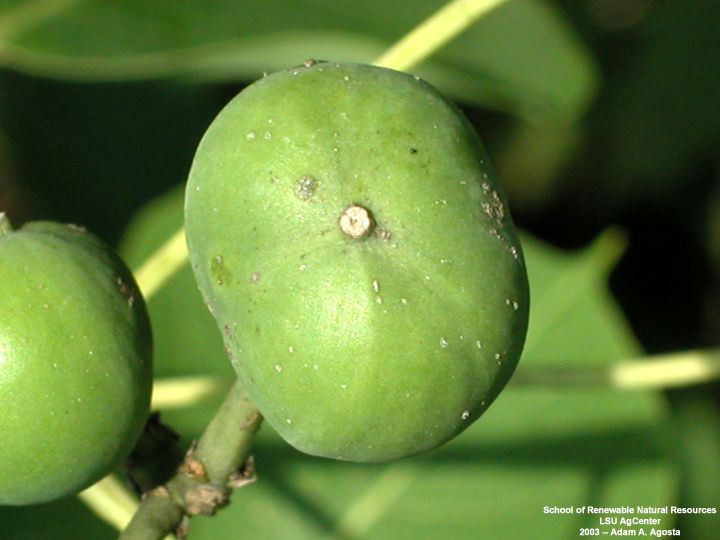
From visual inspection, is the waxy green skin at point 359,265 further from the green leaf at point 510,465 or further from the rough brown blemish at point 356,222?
the green leaf at point 510,465

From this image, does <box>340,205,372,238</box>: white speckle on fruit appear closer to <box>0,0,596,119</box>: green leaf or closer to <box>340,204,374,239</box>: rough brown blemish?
<box>340,204,374,239</box>: rough brown blemish

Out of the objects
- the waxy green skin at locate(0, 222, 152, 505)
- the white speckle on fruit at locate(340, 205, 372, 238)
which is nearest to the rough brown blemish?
the white speckle on fruit at locate(340, 205, 372, 238)

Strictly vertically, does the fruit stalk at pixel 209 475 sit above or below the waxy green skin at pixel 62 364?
below

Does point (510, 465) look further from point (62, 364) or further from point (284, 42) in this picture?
point (62, 364)

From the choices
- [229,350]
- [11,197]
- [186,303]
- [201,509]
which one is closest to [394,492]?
[186,303]

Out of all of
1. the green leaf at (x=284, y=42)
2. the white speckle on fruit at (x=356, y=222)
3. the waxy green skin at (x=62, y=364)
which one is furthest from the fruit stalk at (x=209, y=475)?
the green leaf at (x=284, y=42)

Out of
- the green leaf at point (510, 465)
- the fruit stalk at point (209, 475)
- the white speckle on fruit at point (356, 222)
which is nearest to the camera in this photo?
the white speckle on fruit at point (356, 222)

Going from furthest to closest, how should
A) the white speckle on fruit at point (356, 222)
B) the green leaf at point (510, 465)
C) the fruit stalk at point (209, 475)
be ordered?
1. the green leaf at point (510, 465)
2. the fruit stalk at point (209, 475)
3. the white speckle on fruit at point (356, 222)
